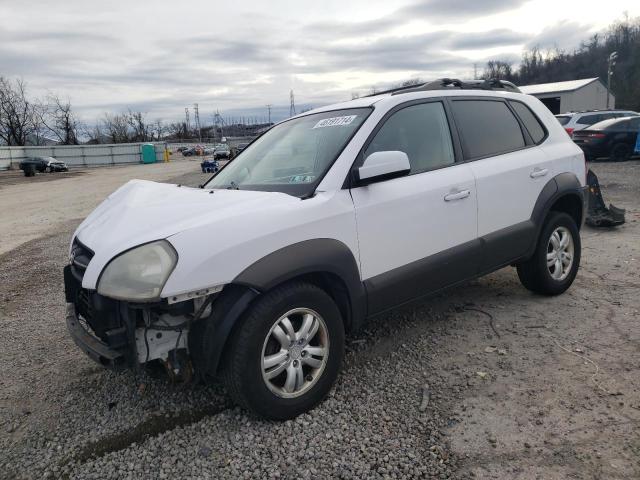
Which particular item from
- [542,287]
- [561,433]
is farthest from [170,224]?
[542,287]

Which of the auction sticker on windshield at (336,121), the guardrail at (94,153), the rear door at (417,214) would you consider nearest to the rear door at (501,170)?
the rear door at (417,214)

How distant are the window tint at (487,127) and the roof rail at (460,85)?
182 millimetres

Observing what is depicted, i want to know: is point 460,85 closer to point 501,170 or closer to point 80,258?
point 501,170

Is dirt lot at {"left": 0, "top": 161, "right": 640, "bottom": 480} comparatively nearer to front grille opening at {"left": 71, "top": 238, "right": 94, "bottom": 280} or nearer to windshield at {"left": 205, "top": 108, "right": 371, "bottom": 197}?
front grille opening at {"left": 71, "top": 238, "right": 94, "bottom": 280}

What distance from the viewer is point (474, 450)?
2475mm

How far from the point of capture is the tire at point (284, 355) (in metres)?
2.51

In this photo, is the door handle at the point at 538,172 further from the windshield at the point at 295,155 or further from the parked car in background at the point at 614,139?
the parked car in background at the point at 614,139

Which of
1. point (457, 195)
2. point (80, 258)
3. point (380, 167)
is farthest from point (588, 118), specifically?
point (80, 258)

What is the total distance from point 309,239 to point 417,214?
866 mm

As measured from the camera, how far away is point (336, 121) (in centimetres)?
343

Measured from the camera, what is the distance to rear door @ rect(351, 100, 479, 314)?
3.03 m

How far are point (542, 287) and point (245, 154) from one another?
2.83m

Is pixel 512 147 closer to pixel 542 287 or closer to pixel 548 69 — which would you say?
pixel 542 287

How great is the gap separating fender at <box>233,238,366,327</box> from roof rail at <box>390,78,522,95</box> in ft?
4.78
